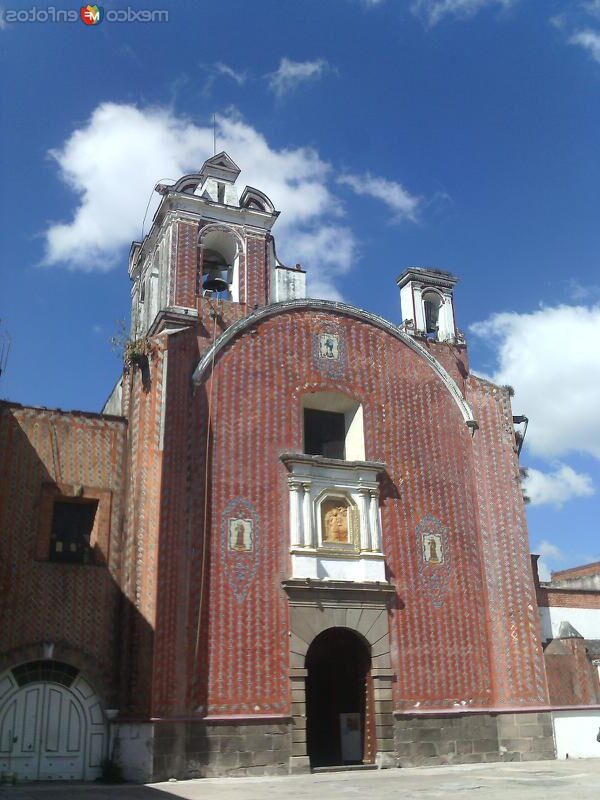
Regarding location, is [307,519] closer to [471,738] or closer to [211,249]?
[471,738]

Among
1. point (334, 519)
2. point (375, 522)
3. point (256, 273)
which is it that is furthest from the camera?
point (256, 273)

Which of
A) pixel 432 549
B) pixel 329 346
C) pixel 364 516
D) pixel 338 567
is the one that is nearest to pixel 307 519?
pixel 338 567

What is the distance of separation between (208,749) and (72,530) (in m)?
5.20

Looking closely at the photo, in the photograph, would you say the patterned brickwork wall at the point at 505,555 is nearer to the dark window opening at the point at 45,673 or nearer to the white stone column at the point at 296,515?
the white stone column at the point at 296,515

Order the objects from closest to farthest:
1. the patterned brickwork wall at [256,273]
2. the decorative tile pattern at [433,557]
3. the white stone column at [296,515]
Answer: the white stone column at [296,515] → the decorative tile pattern at [433,557] → the patterned brickwork wall at [256,273]

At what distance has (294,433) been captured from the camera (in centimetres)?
1920

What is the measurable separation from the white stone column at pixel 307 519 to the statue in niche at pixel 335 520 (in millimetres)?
429

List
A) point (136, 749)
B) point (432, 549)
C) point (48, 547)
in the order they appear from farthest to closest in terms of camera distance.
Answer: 1. point (432, 549)
2. point (48, 547)
3. point (136, 749)

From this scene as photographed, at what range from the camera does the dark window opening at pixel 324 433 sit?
20.6m

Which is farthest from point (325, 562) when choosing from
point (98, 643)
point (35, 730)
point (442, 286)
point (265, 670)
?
point (442, 286)

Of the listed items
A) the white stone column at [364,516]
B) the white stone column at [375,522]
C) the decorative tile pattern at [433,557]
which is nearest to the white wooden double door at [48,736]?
the white stone column at [364,516]

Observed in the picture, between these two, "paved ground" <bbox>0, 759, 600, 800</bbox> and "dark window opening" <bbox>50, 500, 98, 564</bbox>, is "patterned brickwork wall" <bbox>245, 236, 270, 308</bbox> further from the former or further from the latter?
"paved ground" <bbox>0, 759, 600, 800</bbox>

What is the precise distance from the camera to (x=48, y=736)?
15758mm

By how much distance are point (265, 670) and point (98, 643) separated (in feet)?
11.1
